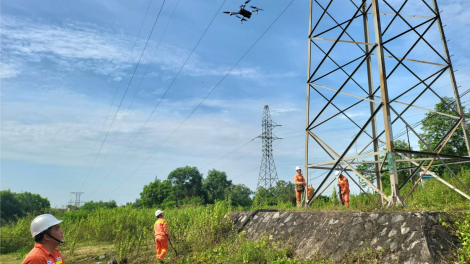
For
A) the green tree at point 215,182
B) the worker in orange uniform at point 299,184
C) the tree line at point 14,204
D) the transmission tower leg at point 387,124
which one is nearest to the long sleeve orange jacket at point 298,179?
the worker in orange uniform at point 299,184

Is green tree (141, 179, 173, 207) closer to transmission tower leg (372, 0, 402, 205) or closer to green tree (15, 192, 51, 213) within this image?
green tree (15, 192, 51, 213)

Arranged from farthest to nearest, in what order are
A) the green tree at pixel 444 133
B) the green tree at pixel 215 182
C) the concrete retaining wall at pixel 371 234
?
1. the green tree at pixel 215 182
2. the green tree at pixel 444 133
3. the concrete retaining wall at pixel 371 234

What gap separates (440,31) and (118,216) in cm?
1630

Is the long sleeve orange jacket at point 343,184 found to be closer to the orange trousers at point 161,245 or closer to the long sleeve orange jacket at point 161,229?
the long sleeve orange jacket at point 161,229

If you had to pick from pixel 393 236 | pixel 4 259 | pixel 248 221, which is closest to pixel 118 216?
pixel 4 259

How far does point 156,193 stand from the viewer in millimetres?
63406

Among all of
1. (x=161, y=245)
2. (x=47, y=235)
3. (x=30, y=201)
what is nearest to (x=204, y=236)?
(x=161, y=245)

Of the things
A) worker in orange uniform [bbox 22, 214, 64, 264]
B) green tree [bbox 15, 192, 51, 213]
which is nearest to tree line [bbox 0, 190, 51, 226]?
green tree [bbox 15, 192, 51, 213]

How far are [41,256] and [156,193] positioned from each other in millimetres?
62628

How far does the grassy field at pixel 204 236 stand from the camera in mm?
6922

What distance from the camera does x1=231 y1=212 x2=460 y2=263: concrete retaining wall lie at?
17.6 ft

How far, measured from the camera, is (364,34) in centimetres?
1155

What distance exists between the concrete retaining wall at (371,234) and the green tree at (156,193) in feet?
187

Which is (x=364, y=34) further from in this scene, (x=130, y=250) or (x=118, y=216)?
(x=118, y=216)
